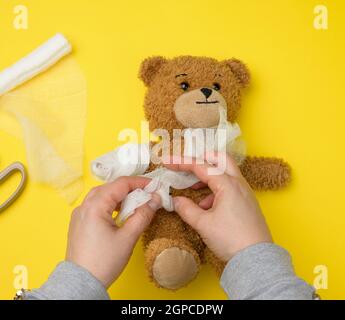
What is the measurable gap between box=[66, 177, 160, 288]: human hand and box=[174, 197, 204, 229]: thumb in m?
0.06

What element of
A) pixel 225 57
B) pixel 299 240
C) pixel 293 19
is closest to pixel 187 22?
pixel 225 57

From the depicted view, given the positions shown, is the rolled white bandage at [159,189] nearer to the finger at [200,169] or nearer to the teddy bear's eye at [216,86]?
the finger at [200,169]

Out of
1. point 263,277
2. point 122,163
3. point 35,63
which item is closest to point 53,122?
point 35,63

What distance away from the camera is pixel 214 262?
88cm

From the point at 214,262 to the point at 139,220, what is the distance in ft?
0.63

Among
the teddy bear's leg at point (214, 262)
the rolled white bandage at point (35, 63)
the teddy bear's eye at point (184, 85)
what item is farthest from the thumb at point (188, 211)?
the rolled white bandage at point (35, 63)

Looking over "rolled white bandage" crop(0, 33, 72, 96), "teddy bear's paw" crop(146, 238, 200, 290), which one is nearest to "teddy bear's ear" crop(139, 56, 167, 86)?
"rolled white bandage" crop(0, 33, 72, 96)

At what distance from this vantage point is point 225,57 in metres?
1.07

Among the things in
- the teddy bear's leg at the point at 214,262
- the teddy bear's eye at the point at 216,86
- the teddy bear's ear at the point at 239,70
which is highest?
the teddy bear's ear at the point at 239,70

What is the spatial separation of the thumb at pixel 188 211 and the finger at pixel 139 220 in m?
0.04

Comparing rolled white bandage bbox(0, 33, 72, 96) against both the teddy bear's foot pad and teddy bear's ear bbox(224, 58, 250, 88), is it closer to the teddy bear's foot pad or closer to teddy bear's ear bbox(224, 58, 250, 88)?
teddy bear's ear bbox(224, 58, 250, 88)

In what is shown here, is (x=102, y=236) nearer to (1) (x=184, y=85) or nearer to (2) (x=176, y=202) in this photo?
(2) (x=176, y=202)

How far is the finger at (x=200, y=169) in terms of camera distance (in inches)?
30.0

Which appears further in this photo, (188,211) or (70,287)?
(188,211)
